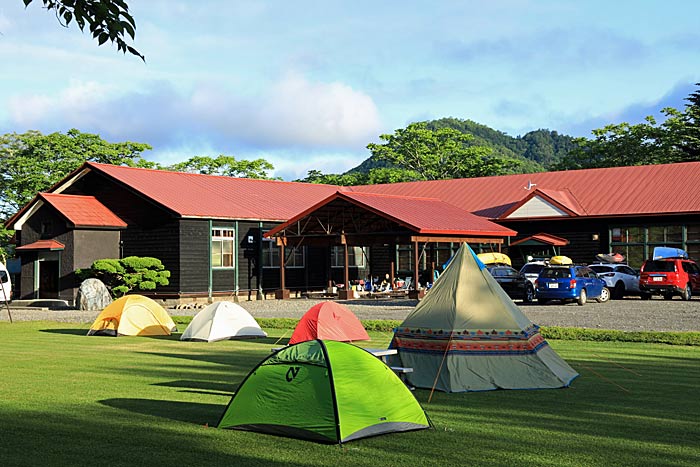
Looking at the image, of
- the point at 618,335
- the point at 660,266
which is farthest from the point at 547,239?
the point at 618,335

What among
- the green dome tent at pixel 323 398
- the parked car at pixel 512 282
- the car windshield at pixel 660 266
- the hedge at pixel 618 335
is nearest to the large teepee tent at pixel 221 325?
the hedge at pixel 618 335

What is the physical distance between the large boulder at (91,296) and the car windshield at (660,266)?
64.6 feet

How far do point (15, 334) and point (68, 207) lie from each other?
1359 cm

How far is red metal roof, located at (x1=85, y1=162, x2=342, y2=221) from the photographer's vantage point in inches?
1362

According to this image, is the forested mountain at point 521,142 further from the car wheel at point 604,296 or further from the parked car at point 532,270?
the car wheel at point 604,296

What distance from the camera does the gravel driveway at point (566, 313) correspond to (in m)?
21.9

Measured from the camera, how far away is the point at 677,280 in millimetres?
30438

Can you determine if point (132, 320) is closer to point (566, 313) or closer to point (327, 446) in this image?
point (566, 313)

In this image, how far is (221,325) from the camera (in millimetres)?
19938

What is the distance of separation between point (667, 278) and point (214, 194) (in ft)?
61.1

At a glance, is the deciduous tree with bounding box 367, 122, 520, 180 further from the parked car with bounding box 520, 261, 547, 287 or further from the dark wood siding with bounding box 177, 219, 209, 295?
the dark wood siding with bounding box 177, 219, 209, 295

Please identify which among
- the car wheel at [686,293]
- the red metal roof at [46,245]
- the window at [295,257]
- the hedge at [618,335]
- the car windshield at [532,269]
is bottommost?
the hedge at [618,335]

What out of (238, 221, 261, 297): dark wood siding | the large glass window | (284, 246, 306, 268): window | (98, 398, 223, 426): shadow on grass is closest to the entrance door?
(238, 221, 261, 297): dark wood siding

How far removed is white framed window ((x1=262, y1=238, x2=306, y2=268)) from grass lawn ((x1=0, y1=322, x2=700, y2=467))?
21.6 meters
